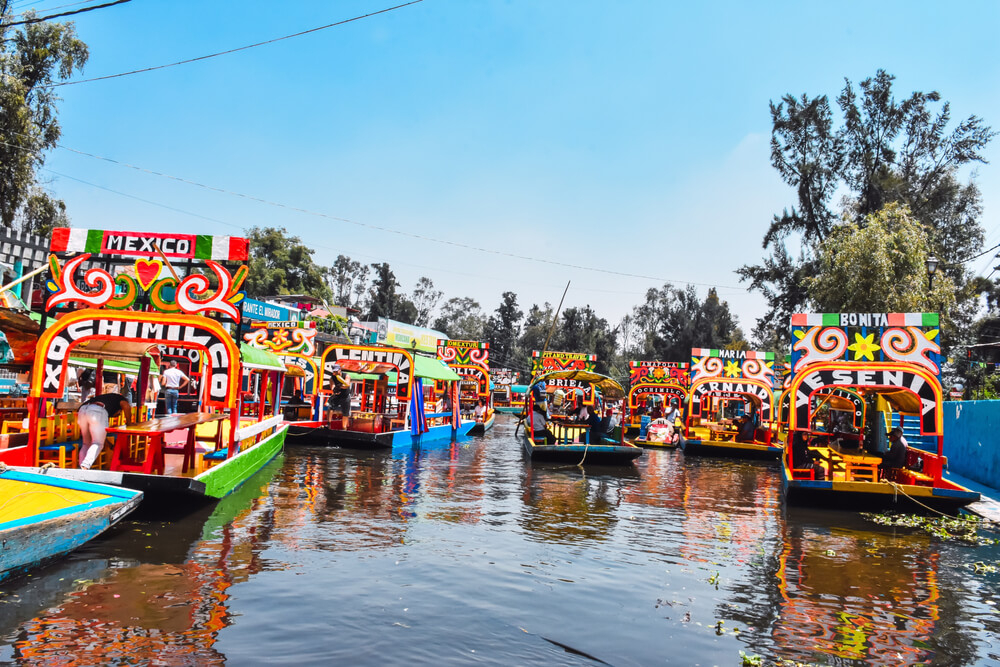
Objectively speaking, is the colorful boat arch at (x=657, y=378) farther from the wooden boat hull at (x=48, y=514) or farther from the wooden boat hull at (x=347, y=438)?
the wooden boat hull at (x=48, y=514)

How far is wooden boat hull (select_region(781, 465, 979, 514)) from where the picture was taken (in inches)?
481

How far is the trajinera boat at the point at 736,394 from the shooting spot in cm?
2320

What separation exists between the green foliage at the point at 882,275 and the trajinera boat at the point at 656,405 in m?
6.63

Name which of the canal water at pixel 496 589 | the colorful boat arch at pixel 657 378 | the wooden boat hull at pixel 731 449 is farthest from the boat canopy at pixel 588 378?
the colorful boat arch at pixel 657 378

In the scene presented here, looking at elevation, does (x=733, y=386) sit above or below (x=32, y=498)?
above

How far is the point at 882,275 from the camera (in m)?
25.2

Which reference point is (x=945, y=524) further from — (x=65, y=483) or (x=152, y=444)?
(x=65, y=483)

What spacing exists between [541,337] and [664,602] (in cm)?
7733

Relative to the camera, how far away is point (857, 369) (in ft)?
45.2

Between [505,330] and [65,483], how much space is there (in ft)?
249

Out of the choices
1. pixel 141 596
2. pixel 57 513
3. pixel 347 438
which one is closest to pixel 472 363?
pixel 347 438

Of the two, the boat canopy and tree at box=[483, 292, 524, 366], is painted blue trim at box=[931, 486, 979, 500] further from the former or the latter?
tree at box=[483, 292, 524, 366]

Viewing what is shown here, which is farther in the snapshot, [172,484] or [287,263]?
[287,263]

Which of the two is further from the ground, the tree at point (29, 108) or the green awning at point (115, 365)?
the tree at point (29, 108)
